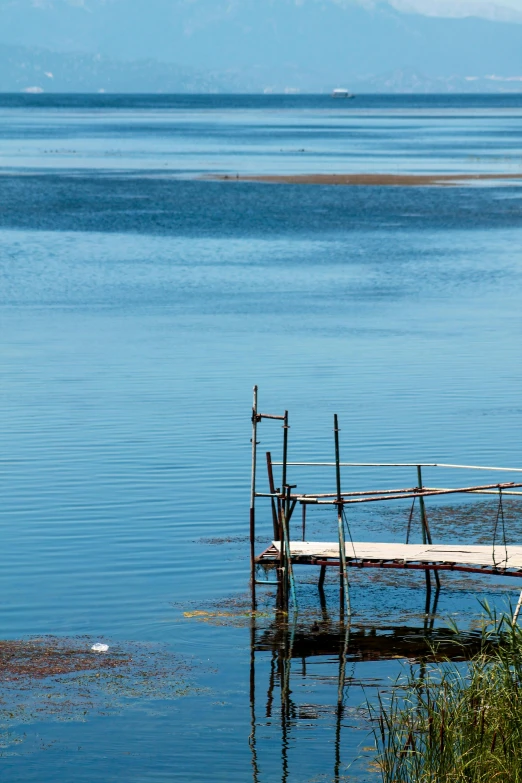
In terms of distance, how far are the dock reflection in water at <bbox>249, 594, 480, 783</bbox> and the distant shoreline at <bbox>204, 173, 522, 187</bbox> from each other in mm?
68313

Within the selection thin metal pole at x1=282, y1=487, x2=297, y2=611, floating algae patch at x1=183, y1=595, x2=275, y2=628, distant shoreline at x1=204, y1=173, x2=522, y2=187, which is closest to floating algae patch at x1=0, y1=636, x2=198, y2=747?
floating algae patch at x1=183, y1=595, x2=275, y2=628

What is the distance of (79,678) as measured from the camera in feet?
48.2

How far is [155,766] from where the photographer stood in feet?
42.2

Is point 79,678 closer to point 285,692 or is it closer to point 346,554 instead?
point 285,692

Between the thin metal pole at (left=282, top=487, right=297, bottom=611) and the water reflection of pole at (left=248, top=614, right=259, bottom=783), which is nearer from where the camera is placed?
the water reflection of pole at (left=248, top=614, right=259, bottom=783)

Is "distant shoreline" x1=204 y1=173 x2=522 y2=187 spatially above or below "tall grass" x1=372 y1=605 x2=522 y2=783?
above

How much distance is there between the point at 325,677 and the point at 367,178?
74.4m

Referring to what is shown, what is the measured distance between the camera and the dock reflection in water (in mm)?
13352

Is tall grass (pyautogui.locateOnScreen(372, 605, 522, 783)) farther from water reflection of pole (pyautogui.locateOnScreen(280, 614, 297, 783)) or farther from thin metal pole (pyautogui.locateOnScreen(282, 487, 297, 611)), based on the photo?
thin metal pole (pyautogui.locateOnScreen(282, 487, 297, 611))

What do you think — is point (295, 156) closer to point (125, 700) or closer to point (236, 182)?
point (236, 182)

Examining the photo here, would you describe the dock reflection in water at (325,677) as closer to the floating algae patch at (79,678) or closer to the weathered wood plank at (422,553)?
the weathered wood plank at (422,553)

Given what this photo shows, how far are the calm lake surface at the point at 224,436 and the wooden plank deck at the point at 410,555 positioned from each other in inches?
25.9

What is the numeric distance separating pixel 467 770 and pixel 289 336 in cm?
2478

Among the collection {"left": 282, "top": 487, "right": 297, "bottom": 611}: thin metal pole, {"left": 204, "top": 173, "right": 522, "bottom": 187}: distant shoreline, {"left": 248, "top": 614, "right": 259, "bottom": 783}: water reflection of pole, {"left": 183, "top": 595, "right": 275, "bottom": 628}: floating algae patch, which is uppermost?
{"left": 204, "top": 173, "right": 522, "bottom": 187}: distant shoreline
